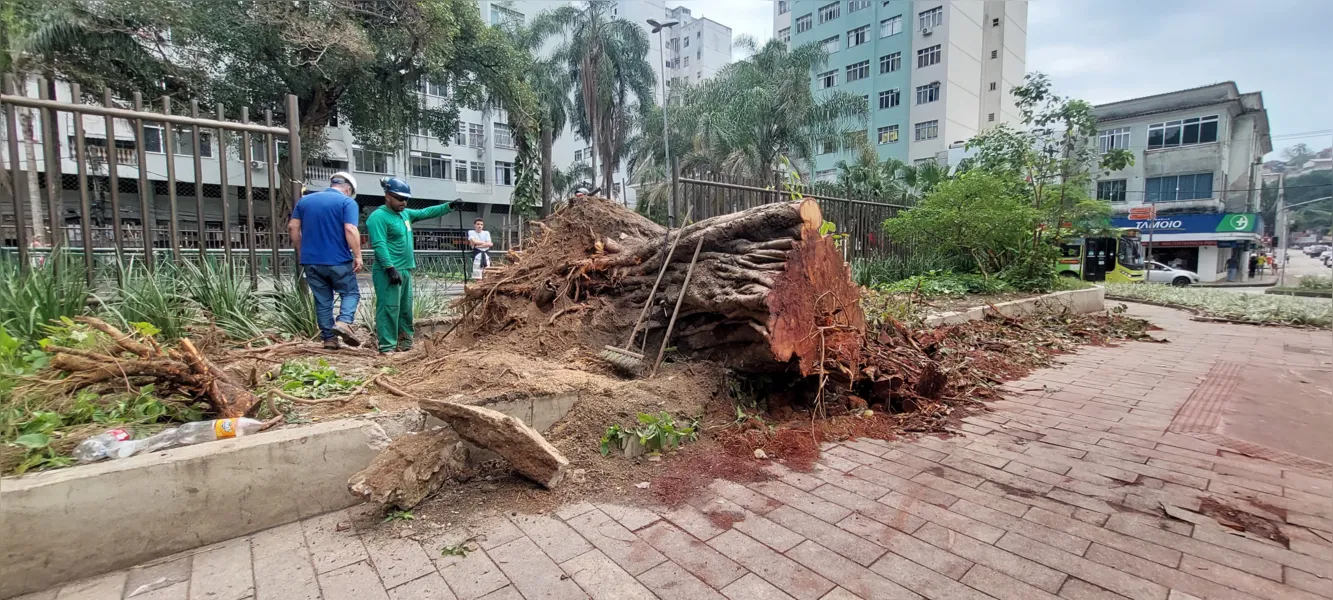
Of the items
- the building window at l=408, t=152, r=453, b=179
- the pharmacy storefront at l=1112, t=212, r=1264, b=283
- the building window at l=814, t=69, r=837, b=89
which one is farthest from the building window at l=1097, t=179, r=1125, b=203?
the building window at l=408, t=152, r=453, b=179

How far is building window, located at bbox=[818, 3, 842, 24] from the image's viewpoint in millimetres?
42188

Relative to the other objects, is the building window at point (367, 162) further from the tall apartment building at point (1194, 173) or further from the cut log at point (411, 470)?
the tall apartment building at point (1194, 173)

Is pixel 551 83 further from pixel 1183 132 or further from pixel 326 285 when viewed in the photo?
pixel 1183 132

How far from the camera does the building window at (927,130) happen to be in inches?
1465

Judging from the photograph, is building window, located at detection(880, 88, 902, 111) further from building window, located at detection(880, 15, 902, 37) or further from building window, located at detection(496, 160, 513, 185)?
building window, located at detection(496, 160, 513, 185)

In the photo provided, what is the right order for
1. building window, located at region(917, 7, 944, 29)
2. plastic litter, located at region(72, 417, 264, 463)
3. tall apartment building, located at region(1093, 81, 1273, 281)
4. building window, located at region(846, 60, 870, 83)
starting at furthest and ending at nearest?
building window, located at region(846, 60, 870, 83) → building window, located at region(917, 7, 944, 29) → tall apartment building, located at region(1093, 81, 1273, 281) → plastic litter, located at region(72, 417, 264, 463)

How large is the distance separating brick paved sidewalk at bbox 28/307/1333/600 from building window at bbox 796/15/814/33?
1870 inches

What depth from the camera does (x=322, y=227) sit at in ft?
15.7

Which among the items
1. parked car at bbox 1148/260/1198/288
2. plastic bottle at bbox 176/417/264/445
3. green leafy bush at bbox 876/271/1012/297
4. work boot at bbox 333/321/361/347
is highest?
green leafy bush at bbox 876/271/1012/297

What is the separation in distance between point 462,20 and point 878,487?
672 inches

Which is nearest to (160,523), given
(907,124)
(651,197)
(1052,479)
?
(1052,479)

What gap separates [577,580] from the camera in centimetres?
216

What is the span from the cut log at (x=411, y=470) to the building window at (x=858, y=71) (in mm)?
44300

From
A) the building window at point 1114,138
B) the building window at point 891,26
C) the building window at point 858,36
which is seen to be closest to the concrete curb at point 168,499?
the building window at point 1114,138
